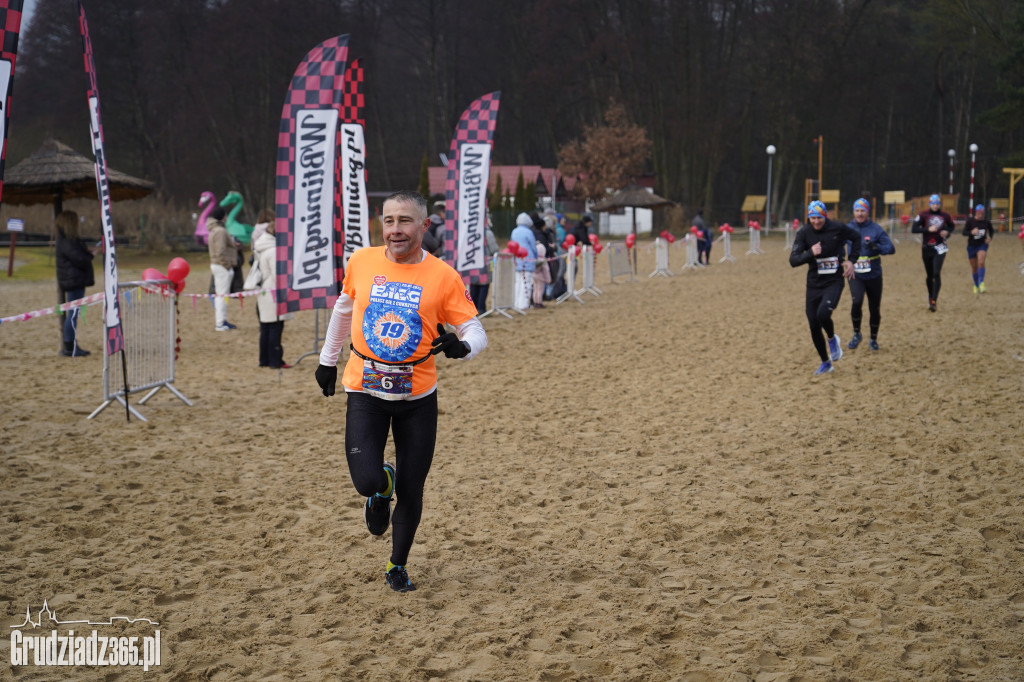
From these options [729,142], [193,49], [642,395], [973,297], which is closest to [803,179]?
[729,142]

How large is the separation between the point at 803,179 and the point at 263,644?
214 ft

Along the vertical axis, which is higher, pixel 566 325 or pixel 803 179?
pixel 803 179

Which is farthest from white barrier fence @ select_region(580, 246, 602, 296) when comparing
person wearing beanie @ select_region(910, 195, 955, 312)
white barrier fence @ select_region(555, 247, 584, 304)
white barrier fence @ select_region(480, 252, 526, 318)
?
person wearing beanie @ select_region(910, 195, 955, 312)

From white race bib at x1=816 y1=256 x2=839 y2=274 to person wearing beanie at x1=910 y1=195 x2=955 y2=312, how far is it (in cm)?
604

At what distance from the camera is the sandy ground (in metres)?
4.39

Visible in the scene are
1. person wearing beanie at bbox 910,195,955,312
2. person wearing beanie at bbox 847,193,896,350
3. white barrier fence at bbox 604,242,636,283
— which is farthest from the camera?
white barrier fence at bbox 604,242,636,283

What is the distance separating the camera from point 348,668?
165 inches

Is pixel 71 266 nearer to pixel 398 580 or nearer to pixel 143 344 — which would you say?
pixel 143 344

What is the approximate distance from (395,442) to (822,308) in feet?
24.2

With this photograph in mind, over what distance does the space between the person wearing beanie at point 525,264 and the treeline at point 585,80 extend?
125ft

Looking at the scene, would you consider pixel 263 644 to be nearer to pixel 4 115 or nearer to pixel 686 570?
pixel 686 570

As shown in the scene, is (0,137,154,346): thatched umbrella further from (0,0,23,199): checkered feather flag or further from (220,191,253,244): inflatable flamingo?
(0,0,23,199): checkered feather flag

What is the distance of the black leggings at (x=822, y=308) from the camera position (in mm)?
10789

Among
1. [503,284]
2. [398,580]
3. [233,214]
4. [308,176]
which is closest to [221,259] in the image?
[233,214]
